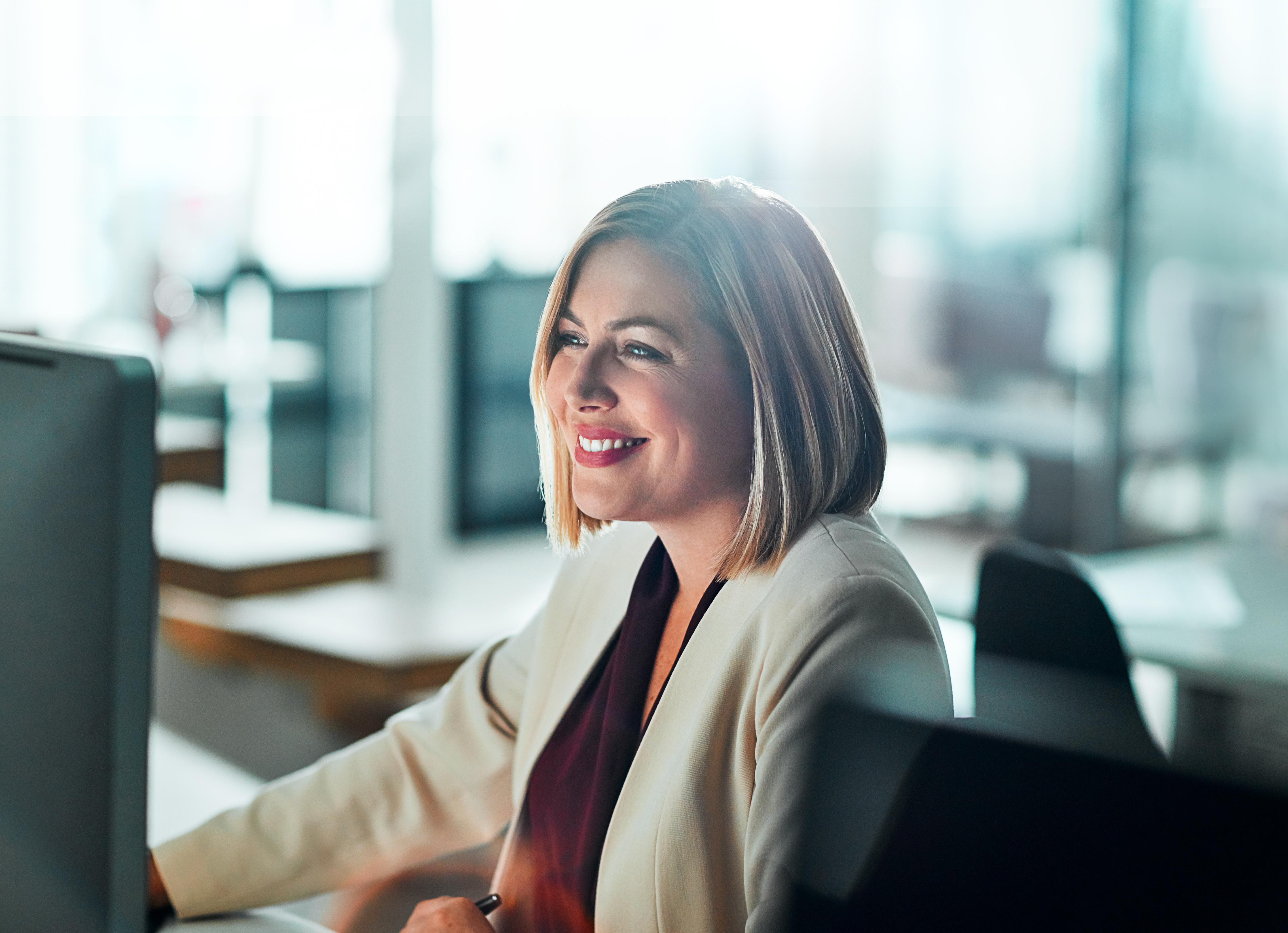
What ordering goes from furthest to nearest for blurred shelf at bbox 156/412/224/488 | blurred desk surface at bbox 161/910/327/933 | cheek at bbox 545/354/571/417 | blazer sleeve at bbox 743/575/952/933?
blurred shelf at bbox 156/412/224/488 < blurred desk surface at bbox 161/910/327/933 < cheek at bbox 545/354/571/417 < blazer sleeve at bbox 743/575/952/933

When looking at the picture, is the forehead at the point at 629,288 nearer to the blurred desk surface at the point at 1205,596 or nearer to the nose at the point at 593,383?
the nose at the point at 593,383

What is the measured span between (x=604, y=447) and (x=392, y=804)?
16.7 inches

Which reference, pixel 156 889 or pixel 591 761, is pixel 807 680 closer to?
pixel 591 761

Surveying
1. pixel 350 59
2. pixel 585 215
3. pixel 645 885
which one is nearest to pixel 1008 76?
pixel 350 59

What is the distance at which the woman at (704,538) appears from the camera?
76 cm

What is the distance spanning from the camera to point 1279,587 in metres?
3.93

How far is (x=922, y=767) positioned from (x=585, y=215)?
1.67ft

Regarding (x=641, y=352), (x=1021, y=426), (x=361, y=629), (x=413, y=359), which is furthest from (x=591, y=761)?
(x=1021, y=426)

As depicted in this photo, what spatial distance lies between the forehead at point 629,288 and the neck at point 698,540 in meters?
0.13

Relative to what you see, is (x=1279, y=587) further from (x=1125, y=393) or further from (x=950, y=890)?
(x=950, y=890)

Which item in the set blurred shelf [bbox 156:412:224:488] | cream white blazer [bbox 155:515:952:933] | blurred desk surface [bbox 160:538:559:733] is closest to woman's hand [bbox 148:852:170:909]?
cream white blazer [bbox 155:515:952:933]

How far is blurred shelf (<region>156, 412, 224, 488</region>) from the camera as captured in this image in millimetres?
4117

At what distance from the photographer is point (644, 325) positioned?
812mm

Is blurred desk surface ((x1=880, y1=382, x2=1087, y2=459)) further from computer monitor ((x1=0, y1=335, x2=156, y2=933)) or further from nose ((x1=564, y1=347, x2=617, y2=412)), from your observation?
computer monitor ((x1=0, y1=335, x2=156, y2=933))
